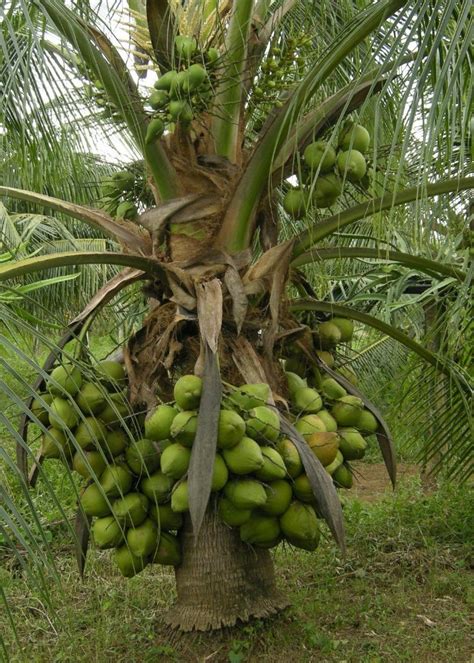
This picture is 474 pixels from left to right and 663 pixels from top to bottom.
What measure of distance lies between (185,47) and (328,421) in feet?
3.55

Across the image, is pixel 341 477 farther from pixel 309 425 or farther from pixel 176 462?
pixel 176 462

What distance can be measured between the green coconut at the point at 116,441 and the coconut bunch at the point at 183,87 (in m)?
0.81

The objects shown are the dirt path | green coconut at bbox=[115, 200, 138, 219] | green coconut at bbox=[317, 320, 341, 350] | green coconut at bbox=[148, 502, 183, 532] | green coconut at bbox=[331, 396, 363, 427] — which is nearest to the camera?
green coconut at bbox=[148, 502, 183, 532]

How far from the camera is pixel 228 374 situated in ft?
8.37

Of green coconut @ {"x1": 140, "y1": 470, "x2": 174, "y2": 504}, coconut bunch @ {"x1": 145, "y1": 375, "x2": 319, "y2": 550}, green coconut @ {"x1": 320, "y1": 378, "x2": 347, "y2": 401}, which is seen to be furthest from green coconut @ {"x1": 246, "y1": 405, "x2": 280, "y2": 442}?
green coconut @ {"x1": 320, "y1": 378, "x2": 347, "y2": 401}

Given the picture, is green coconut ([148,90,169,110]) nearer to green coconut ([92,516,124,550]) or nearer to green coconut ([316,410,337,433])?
green coconut ([316,410,337,433])

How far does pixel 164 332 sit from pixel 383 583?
5.66 feet

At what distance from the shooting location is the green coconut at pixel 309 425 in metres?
2.40

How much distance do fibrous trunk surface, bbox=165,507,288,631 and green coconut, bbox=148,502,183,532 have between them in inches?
2.7

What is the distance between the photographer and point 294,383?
8.50ft

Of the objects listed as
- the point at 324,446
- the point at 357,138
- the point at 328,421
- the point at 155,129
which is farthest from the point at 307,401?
the point at 155,129

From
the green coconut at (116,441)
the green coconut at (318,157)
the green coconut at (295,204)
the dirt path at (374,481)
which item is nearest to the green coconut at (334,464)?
the green coconut at (116,441)

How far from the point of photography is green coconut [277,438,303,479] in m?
2.25

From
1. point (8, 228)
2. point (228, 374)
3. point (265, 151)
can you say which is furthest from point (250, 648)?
point (8, 228)
